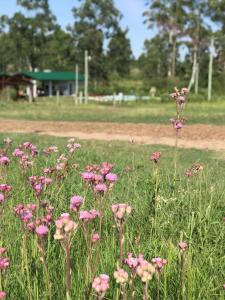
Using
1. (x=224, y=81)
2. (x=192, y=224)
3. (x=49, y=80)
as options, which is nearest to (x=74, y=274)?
(x=192, y=224)

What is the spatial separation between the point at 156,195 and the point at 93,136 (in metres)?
13.5

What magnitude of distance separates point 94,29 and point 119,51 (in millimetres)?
6665

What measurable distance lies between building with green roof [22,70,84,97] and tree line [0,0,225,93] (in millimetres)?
4864

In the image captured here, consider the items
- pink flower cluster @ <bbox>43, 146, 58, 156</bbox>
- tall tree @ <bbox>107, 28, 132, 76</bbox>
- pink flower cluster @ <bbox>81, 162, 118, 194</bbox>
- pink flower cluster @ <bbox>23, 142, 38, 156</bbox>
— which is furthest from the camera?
tall tree @ <bbox>107, 28, 132, 76</bbox>

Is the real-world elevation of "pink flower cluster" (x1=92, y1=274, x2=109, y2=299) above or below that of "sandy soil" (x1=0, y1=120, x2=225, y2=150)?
above

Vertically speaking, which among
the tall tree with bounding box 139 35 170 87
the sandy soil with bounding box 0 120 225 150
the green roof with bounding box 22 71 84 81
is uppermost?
the tall tree with bounding box 139 35 170 87

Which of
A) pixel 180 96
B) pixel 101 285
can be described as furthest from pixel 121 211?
pixel 180 96

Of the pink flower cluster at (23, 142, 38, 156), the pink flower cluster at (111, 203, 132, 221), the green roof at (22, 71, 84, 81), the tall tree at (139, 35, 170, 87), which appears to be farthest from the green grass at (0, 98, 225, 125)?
the tall tree at (139, 35, 170, 87)

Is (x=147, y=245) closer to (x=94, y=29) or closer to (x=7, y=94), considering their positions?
(x=7, y=94)

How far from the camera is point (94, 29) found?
86750 mm

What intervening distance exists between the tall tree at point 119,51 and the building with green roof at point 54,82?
8.38 metres

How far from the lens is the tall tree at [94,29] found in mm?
85750

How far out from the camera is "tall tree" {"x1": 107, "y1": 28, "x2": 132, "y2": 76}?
90500 millimetres

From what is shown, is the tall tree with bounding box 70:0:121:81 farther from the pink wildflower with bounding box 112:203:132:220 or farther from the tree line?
the pink wildflower with bounding box 112:203:132:220
